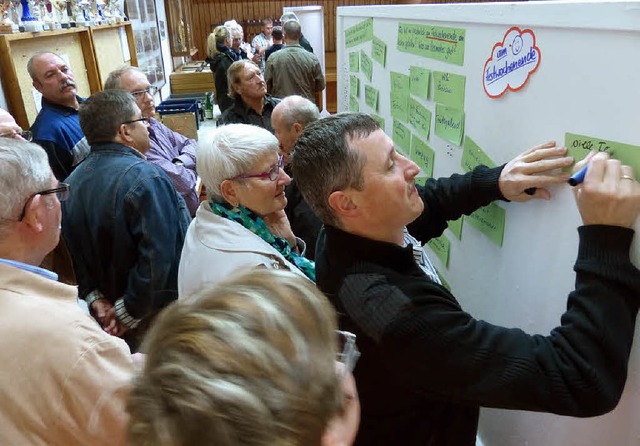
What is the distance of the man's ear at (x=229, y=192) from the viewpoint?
1551mm

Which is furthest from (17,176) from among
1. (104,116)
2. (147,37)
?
(147,37)

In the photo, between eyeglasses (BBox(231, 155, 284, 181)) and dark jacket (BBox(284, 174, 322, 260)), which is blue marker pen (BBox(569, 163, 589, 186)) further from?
dark jacket (BBox(284, 174, 322, 260))

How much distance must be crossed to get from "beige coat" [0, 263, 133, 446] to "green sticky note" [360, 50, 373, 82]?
70.9 inches

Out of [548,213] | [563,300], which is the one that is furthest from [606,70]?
[563,300]

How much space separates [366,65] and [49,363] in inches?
78.6

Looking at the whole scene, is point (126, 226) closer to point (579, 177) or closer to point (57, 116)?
point (57, 116)

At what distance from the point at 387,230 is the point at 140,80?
229 centimetres

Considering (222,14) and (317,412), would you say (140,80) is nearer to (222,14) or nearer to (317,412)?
(317,412)

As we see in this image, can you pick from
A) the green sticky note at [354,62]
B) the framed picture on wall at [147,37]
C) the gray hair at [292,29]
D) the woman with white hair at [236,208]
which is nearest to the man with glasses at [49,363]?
the woman with white hair at [236,208]

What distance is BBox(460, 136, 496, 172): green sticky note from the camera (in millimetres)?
1292

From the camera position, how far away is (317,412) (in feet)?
1.67

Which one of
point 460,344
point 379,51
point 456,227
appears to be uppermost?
point 379,51

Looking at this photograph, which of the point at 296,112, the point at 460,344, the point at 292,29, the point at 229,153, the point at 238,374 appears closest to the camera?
the point at 238,374

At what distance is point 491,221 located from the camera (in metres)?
1.33
